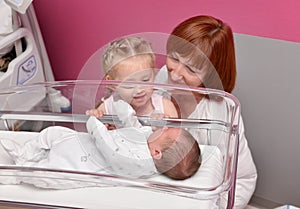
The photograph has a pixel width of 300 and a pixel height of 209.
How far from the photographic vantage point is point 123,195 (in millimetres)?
955

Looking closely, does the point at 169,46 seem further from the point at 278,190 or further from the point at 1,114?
the point at 278,190

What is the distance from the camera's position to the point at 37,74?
1807 mm

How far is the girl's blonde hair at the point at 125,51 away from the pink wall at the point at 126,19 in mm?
517

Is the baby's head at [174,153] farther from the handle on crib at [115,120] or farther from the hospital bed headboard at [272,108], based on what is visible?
the hospital bed headboard at [272,108]

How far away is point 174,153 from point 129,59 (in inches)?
8.7

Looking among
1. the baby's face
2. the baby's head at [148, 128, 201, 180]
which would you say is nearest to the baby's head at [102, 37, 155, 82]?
the baby's face

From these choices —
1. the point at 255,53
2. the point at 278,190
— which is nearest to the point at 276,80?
the point at 255,53

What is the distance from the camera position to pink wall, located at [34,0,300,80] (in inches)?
57.6

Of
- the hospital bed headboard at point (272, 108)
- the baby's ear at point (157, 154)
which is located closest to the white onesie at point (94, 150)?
the baby's ear at point (157, 154)

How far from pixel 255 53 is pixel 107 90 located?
0.57 m

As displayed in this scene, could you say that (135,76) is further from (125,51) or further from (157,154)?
(157,154)

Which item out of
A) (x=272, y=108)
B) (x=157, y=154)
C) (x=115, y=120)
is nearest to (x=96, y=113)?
(x=115, y=120)

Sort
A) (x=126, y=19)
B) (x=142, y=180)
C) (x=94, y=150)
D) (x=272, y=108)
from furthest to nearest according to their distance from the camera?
(x=126, y=19) < (x=272, y=108) < (x=94, y=150) < (x=142, y=180)

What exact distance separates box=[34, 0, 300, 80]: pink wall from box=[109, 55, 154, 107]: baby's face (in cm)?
52
